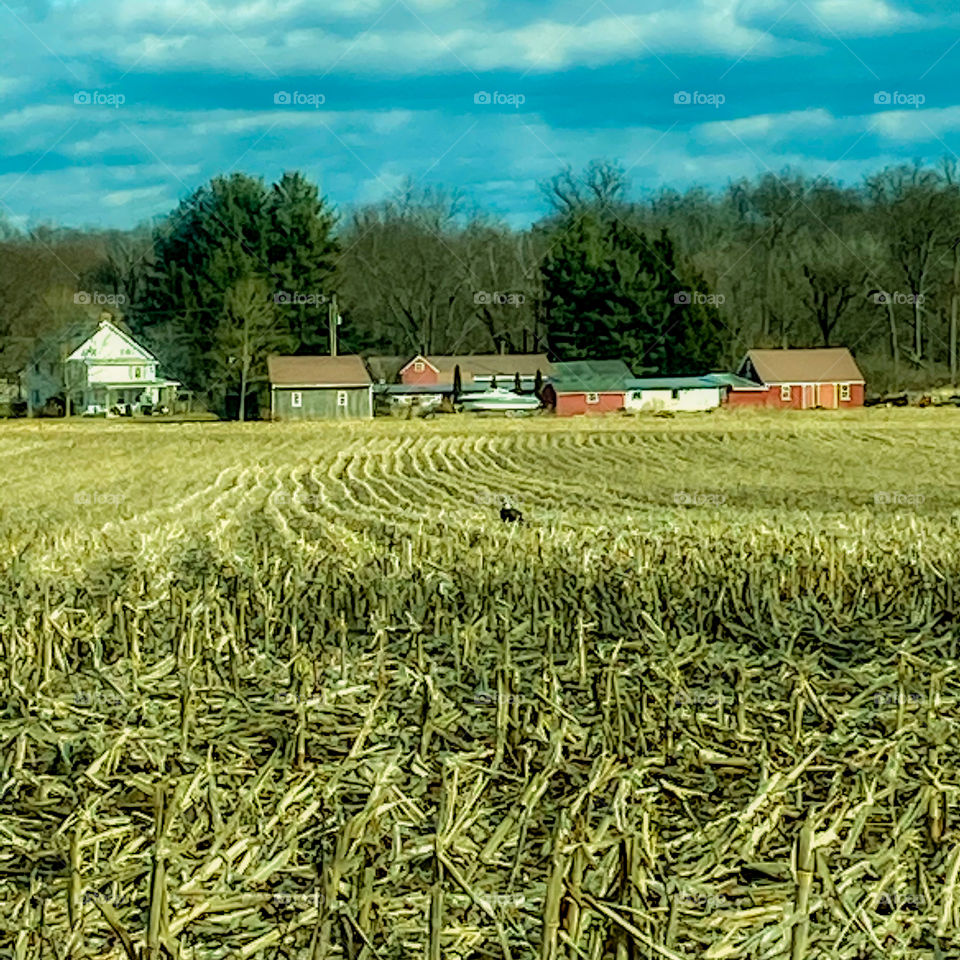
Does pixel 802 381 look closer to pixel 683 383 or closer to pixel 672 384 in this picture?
pixel 683 383

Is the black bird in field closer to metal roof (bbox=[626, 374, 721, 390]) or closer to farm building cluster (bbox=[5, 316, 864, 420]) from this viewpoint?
farm building cluster (bbox=[5, 316, 864, 420])

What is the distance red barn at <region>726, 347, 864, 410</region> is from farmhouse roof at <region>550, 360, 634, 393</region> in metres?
5.02

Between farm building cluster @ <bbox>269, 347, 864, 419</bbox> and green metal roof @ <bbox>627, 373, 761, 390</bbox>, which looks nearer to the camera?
farm building cluster @ <bbox>269, 347, 864, 419</bbox>

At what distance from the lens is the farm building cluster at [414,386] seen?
2766 inches

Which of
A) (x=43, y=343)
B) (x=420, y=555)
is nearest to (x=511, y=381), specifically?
(x=43, y=343)

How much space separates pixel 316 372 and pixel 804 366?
22.1 meters

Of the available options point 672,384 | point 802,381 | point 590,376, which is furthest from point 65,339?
point 802,381

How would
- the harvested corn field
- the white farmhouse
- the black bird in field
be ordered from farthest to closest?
1. the white farmhouse
2. the black bird in field
3. the harvested corn field

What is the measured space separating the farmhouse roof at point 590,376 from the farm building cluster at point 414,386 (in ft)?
0.14

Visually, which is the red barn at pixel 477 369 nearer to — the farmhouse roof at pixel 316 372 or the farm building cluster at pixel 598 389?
the farm building cluster at pixel 598 389

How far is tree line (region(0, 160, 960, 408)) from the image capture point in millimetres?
75312

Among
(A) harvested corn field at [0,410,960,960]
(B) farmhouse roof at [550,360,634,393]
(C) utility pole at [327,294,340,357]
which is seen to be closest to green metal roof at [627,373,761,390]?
(B) farmhouse roof at [550,360,634,393]

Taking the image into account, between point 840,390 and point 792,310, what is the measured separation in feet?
46.4

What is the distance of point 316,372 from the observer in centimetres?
7038
